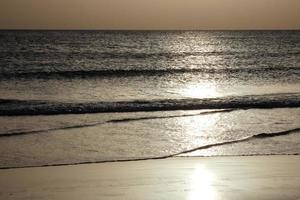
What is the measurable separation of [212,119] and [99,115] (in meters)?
2.95

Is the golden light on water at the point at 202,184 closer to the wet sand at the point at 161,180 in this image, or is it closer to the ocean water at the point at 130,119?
the wet sand at the point at 161,180

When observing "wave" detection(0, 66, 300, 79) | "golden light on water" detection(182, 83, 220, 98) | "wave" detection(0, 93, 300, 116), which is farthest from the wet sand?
"wave" detection(0, 66, 300, 79)

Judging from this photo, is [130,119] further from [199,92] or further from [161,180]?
[199,92]

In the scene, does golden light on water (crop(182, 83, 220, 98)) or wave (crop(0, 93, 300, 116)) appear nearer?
wave (crop(0, 93, 300, 116))

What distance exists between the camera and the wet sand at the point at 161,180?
4.77 m

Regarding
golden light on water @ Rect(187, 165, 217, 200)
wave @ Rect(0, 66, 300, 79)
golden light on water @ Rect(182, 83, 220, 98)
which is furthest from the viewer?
wave @ Rect(0, 66, 300, 79)

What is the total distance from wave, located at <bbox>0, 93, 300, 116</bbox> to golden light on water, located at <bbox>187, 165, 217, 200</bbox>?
7.32m

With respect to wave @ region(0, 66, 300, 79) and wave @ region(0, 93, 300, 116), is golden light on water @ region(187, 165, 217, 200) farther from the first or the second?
wave @ region(0, 66, 300, 79)

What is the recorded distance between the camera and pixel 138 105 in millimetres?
14211

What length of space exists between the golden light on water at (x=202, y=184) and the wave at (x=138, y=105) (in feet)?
24.0

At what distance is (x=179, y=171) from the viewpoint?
5.80m

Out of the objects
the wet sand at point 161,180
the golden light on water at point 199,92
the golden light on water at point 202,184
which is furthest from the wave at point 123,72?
the golden light on water at point 202,184

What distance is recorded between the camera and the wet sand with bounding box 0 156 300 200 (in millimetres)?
4766

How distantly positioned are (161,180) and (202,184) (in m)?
0.49
